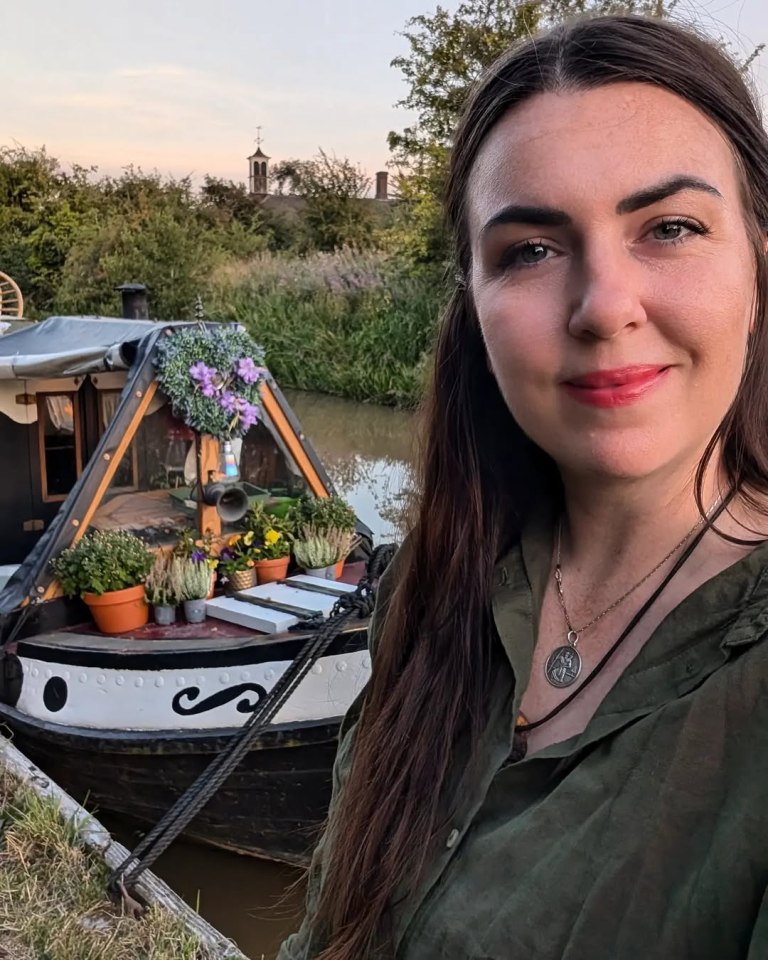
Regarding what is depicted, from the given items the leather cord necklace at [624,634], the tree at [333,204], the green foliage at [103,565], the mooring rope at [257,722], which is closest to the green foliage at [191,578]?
the green foliage at [103,565]

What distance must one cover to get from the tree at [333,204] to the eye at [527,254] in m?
23.9

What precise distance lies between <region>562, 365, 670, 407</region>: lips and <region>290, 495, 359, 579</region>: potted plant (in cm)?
403

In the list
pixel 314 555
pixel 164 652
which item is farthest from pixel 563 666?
pixel 314 555

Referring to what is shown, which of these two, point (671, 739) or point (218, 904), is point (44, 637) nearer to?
point (218, 904)

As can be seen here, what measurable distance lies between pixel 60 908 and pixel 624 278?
3.01 m

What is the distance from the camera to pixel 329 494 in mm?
5340

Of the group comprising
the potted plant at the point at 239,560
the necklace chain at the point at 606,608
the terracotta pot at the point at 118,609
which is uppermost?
the necklace chain at the point at 606,608

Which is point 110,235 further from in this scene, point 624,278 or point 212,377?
point 624,278

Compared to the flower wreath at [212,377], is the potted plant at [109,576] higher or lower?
lower

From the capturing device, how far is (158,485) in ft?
16.1

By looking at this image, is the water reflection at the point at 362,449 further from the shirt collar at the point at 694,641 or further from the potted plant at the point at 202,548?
the shirt collar at the point at 694,641

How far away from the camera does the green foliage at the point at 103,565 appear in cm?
423

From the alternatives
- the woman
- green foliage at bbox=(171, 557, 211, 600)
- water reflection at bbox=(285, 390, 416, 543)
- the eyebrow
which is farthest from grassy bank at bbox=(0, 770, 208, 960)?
water reflection at bbox=(285, 390, 416, 543)

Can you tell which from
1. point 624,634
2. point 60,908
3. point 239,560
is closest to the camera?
point 624,634
